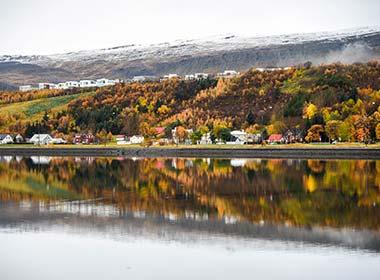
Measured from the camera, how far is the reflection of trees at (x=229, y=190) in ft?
81.1

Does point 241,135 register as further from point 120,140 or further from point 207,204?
point 207,204

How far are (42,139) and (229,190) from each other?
218 feet

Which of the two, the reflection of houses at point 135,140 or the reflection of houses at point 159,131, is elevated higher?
the reflection of houses at point 159,131

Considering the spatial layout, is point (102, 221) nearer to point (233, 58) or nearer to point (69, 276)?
point (69, 276)

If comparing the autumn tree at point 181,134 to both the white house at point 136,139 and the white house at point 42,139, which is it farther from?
the white house at point 42,139

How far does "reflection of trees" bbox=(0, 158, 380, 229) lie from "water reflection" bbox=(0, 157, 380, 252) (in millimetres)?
36

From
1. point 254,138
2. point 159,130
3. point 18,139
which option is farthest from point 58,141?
point 254,138

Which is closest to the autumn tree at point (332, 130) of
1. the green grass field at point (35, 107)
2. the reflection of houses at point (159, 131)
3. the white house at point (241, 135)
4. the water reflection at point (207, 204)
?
the white house at point (241, 135)

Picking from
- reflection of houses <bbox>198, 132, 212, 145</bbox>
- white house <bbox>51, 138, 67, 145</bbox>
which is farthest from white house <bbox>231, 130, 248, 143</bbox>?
white house <bbox>51, 138, 67, 145</bbox>

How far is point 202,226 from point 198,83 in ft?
304

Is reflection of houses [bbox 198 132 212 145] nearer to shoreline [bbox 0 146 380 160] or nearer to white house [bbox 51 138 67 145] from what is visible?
shoreline [bbox 0 146 380 160]

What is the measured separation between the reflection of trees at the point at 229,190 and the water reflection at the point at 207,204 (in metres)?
0.04

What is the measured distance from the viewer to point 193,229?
846 inches

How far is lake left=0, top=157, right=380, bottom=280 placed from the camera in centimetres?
1670
